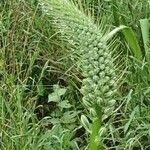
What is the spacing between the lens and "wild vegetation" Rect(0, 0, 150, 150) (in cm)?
139

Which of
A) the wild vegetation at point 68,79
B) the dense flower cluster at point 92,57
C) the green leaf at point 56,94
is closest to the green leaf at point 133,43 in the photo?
the wild vegetation at point 68,79

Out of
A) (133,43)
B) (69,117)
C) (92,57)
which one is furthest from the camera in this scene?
(133,43)

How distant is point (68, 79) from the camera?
→ 8.28 feet

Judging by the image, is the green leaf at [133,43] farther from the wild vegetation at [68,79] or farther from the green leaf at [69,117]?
the green leaf at [69,117]

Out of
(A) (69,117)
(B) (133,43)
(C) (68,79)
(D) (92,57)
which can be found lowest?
(A) (69,117)

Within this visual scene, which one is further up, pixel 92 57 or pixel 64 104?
pixel 92 57

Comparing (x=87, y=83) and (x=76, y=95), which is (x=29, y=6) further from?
(x=87, y=83)

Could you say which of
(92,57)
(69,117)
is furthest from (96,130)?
(69,117)

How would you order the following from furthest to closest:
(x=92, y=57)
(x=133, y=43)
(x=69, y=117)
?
(x=133, y=43), (x=69, y=117), (x=92, y=57)

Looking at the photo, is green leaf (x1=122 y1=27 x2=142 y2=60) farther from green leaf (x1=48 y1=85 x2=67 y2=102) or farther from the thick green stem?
the thick green stem

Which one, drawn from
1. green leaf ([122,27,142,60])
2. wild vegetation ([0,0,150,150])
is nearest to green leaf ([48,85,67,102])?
wild vegetation ([0,0,150,150])

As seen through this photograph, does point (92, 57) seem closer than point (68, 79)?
Yes

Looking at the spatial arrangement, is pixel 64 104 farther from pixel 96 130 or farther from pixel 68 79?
pixel 96 130

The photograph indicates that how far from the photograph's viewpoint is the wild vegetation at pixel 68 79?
139 cm
